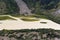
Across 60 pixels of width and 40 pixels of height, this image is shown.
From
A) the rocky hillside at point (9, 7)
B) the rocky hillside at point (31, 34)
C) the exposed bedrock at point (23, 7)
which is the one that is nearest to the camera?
the rocky hillside at point (31, 34)

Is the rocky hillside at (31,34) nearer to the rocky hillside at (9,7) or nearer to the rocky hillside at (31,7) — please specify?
the rocky hillside at (31,7)

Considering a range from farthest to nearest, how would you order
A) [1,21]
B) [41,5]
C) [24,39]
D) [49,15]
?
[41,5] < [49,15] < [1,21] < [24,39]

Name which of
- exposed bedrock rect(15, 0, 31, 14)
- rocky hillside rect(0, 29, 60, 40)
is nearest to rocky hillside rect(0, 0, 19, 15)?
exposed bedrock rect(15, 0, 31, 14)

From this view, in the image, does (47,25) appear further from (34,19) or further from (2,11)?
(2,11)

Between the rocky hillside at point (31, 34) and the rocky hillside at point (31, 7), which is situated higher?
the rocky hillside at point (31, 7)

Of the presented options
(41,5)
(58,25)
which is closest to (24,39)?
(58,25)

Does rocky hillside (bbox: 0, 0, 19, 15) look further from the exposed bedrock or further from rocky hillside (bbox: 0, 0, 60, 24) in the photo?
the exposed bedrock

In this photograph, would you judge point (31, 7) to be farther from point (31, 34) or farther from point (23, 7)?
point (31, 34)

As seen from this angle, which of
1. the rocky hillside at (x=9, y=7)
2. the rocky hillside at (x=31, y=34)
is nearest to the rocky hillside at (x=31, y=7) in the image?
the rocky hillside at (x=9, y=7)
